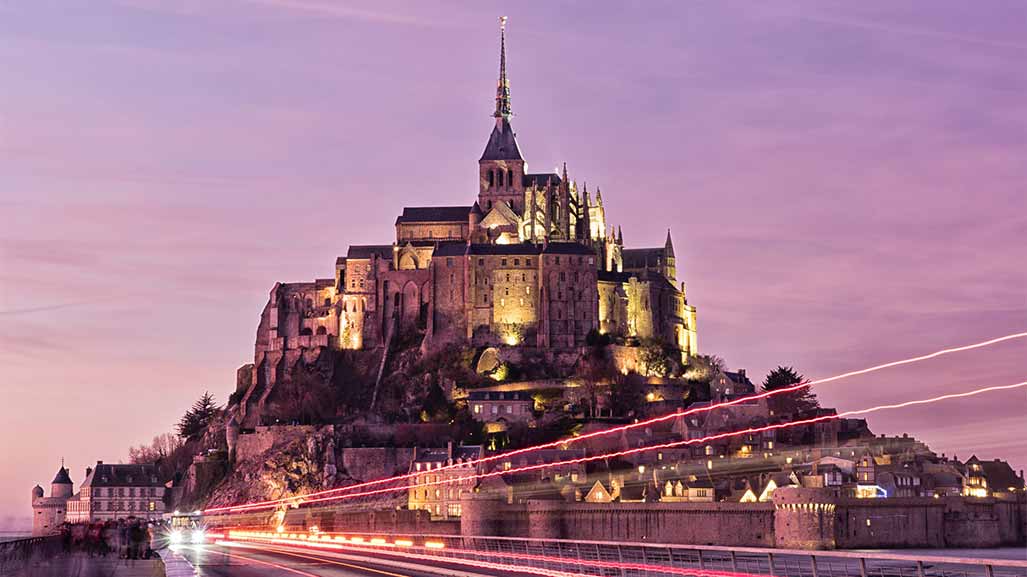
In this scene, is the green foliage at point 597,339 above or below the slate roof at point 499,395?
above

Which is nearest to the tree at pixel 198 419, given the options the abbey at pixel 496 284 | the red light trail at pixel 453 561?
the abbey at pixel 496 284

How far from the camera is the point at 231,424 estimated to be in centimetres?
14275

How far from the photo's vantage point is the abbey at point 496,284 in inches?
5709

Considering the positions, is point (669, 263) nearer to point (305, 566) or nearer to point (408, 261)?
point (408, 261)

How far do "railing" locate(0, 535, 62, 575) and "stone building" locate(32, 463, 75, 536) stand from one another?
3390 inches

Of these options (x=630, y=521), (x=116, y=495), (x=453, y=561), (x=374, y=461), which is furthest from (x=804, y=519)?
(x=116, y=495)

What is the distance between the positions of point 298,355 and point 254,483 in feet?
83.4

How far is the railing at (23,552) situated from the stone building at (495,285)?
9114cm

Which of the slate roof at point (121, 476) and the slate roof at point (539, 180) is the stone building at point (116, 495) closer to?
the slate roof at point (121, 476)

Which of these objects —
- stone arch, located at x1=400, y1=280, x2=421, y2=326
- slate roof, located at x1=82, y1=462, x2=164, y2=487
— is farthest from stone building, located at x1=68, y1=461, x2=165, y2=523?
stone arch, located at x1=400, y1=280, x2=421, y2=326

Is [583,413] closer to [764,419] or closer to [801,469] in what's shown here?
[764,419]

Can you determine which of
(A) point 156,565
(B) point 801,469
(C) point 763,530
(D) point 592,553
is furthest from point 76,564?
(B) point 801,469

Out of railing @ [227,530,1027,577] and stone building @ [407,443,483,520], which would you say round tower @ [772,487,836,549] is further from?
stone building @ [407,443,483,520]

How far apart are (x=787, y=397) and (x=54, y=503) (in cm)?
6814
